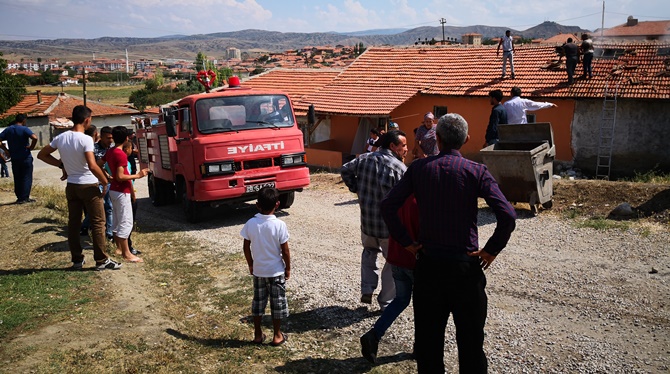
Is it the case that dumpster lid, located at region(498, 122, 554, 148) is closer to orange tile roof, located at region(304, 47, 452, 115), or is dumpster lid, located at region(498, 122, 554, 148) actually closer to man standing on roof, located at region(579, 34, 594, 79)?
man standing on roof, located at region(579, 34, 594, 79)

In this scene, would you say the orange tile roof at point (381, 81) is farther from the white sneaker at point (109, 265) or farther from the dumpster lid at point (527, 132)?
the white sneaker at point (109, 265)

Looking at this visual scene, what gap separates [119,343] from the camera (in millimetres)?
5402

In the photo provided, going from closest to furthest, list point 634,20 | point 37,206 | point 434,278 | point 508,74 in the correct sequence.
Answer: point 434,278 < point 37,206 < point 508,74 < point 634,20

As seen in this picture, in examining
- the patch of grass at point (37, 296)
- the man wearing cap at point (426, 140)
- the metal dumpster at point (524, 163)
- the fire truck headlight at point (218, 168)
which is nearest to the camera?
the patch of grass at point (37, 296)

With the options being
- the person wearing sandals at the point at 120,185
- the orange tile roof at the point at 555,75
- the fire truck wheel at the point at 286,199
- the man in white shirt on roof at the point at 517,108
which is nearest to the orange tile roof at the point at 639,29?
the orange tile roof at the point at 555,75

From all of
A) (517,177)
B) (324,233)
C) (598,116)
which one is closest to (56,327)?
(324,233)

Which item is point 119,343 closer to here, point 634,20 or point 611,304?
point 611,304

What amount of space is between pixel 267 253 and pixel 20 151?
1018cm

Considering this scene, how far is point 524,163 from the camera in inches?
414

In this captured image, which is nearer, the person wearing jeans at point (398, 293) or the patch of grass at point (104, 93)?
the person wearing jeans at point (398, 293)

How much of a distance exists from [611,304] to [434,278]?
3.42 m

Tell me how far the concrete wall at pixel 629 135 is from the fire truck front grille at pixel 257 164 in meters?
11.8

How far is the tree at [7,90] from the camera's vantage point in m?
53.8

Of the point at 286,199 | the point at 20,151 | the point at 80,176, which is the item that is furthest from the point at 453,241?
the point at 20,151
